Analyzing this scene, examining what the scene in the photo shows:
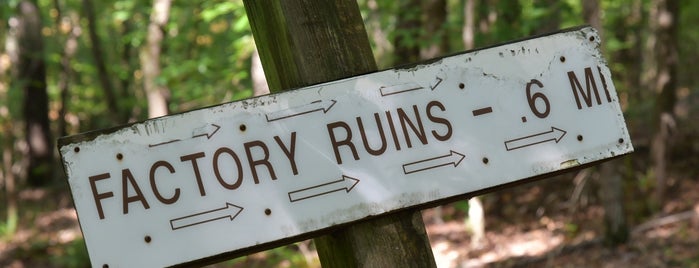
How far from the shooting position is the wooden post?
1.46 m

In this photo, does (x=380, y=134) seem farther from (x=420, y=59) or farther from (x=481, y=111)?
(x=420, y=59)

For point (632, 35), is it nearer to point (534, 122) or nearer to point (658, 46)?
point (658, 46)

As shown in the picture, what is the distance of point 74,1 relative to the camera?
15023 mm

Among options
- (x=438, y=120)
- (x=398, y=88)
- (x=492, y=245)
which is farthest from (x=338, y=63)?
(x=492, y=245)

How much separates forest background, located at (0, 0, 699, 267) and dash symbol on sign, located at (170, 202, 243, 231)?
7.73 feet

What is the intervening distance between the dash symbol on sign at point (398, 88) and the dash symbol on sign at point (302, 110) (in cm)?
10

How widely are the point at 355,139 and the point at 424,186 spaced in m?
0.17

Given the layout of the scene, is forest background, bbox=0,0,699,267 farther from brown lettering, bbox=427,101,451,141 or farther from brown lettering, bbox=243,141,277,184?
brown lettering, bbox=243,141,277,184

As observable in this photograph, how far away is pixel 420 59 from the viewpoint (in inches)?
216

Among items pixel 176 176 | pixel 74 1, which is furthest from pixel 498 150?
pixel 74 1

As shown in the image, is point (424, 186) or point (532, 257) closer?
point (424, 186)

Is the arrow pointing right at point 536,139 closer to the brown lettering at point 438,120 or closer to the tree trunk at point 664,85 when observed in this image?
the brown lettering at point 438,120

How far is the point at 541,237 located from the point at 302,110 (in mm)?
7085

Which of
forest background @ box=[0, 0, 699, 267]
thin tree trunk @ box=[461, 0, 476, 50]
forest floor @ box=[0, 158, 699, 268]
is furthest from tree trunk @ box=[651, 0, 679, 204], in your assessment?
thin tree trunk @ box=[461, 0, 476, 50]
